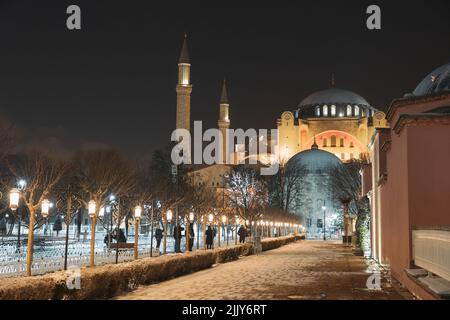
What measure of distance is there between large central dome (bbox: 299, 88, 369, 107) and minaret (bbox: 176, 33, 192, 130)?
35418 millimetres

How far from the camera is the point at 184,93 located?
73.3 m

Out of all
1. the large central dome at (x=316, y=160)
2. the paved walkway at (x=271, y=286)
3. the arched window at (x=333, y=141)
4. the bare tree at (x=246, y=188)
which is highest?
the arched window at (x=333, y=141)

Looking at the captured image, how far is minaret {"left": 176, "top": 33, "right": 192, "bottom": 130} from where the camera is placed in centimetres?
7175

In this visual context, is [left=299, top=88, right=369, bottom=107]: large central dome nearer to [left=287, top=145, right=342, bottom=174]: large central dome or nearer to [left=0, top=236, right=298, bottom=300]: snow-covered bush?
[left=287, top=145, right=342, bottom=174]: large central dome

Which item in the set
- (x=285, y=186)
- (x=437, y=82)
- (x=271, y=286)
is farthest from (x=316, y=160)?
(x=271, y=286)

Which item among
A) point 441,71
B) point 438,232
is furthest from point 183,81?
point 438,232

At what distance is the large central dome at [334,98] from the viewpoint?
343 ft

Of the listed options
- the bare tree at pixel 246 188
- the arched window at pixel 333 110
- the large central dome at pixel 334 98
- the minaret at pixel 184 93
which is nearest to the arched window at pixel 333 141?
the arched window at pixel 333 110

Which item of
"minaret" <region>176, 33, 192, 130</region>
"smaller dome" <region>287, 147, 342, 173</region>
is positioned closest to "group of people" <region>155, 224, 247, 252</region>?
"minaret" <region>176, 33, 192, 130</region>

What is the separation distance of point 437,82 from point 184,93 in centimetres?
5384

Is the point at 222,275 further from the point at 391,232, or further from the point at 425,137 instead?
the point at 425,137

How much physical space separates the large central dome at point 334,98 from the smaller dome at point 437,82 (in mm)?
82681

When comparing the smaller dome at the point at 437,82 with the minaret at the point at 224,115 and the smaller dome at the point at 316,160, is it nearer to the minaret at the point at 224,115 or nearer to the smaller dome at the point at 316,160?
the smaller dome at the point at 316,160

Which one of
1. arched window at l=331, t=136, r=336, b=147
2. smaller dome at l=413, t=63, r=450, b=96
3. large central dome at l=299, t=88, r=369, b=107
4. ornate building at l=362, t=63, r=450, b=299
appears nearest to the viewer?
ornate building at l=362, t=63, r=450, b=299
